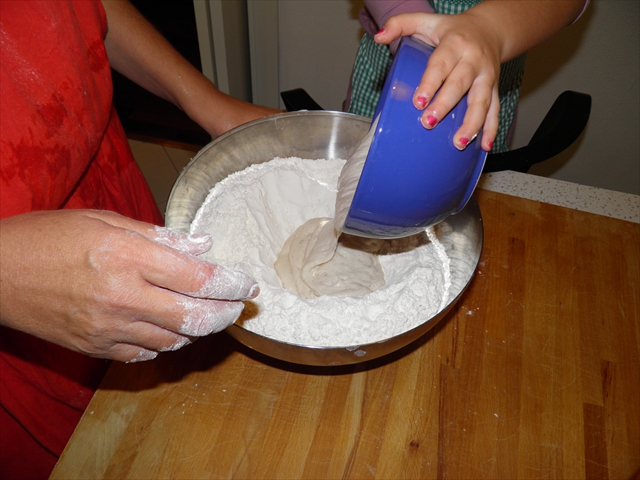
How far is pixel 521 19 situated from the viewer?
0.76 m

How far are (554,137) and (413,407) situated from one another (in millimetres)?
686

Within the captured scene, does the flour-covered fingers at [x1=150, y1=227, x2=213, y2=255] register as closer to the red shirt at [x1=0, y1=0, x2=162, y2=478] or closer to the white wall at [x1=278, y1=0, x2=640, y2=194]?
the red shirt at [x1=0, y1=0, x2=162, y2=478]

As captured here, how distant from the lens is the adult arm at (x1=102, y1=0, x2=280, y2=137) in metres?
0.90

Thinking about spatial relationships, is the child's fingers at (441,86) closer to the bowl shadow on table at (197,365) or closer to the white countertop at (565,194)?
the bowl shadow on table at (197,365)

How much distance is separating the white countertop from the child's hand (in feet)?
1.30

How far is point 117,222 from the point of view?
0.49 m

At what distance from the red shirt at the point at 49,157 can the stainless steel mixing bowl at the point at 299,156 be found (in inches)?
6.8

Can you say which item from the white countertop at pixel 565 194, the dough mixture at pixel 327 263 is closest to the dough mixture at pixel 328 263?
the dough mixture at pixel 327 263

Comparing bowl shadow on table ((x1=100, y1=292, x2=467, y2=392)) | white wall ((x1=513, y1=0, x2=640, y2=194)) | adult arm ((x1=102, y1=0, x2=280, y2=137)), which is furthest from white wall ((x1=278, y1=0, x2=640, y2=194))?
bowl shadow on table ((x1=100, y1=292, x2=467, y2=392))

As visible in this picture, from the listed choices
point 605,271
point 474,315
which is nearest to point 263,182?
point 474,315

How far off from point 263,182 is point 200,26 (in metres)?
1.10

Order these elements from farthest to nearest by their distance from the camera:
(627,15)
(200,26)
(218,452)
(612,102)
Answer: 1. (612,102)
2. (200,26)
3. (627,15)
4. (218,452)

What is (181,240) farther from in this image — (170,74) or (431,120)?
(170,74)

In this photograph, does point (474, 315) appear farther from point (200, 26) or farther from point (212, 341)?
point (200, 26)
